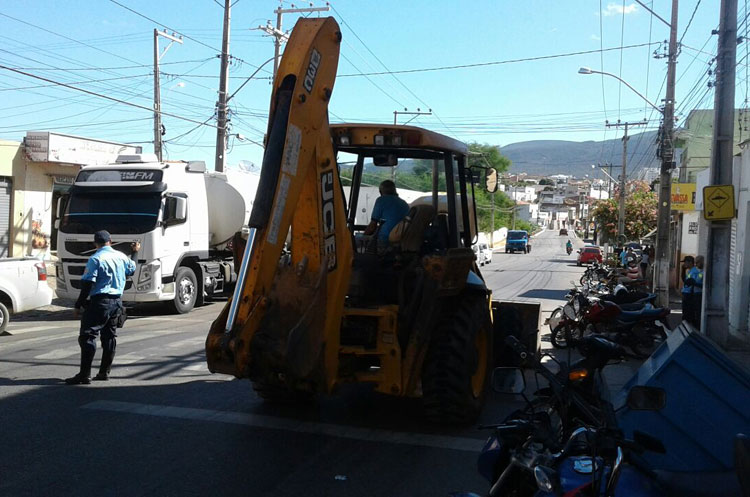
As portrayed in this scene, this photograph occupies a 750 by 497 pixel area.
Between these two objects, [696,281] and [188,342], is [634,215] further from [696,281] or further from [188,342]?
[188,342]

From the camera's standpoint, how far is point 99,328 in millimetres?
8109

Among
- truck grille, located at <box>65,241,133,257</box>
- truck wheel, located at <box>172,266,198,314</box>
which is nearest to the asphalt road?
truck grille, located at <box>65,241,133,257</box>

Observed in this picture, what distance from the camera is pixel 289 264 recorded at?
19.5 ft

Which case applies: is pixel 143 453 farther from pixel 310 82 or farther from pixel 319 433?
pixel 310 82

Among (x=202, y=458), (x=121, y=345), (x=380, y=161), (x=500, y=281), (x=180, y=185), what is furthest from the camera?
(x=500, y=281)

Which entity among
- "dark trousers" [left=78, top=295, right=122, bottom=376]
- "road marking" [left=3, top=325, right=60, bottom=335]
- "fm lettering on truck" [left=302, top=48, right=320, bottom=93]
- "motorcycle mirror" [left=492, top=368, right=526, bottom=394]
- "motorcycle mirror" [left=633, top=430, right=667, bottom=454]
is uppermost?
"fm lettering on truck" [left=302, top=48, right=320, bottom=93]

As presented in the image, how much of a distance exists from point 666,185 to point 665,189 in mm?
121

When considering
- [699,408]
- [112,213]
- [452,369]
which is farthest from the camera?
[112,213]

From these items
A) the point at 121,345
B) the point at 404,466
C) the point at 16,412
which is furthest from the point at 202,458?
the point at 121,345

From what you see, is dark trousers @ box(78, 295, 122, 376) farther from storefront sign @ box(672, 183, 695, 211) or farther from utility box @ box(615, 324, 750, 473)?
storefront sign @ box(672, 183, 695, 211)

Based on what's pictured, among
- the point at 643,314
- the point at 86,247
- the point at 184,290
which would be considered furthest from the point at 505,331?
the point at 86,247

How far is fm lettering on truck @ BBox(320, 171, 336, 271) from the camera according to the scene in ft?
19.0

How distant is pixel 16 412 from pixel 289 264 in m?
3.22

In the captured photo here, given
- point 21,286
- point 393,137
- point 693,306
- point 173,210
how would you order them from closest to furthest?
1. point 393,137
2. point 21,286
3. point 693,306
4. point 173,210
